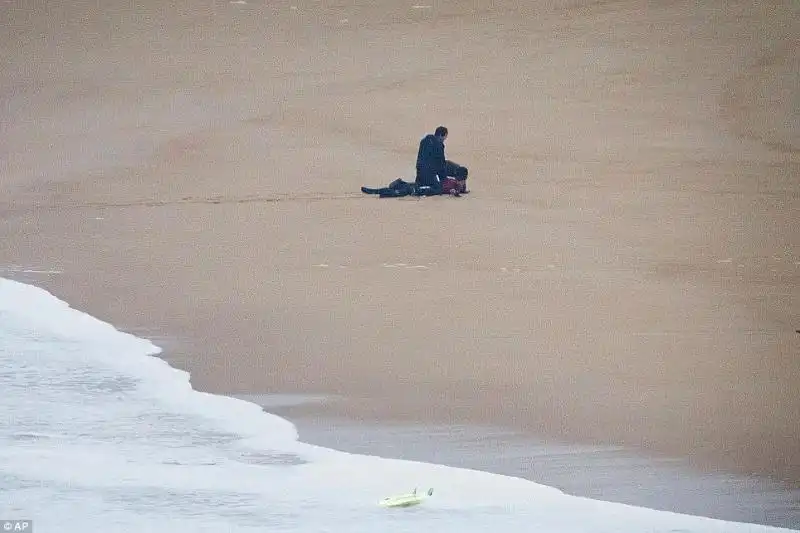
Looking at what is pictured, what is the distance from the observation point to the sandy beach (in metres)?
6.17

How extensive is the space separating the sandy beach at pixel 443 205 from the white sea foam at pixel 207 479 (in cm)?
47

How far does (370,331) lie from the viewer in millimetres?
7184

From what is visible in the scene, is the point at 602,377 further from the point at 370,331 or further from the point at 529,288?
the point at 529,288

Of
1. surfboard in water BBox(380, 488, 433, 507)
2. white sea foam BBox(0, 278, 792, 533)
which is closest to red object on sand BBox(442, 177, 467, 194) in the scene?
white sea foam BBox(0, 278, 792, 533)

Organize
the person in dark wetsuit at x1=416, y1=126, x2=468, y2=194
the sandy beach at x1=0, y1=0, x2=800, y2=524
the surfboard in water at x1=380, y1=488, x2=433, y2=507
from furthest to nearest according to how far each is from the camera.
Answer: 1. the person in dark wetsuit at x1=416, y1=126, x2=468, y2=194
2. the sandy beach at x1=0, y1=0, x2=800, y2=524
3. the surfboard in water at x1=380, y1=488, x2=433, y2=507

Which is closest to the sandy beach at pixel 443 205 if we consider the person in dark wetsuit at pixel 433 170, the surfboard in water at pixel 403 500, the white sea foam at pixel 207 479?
the person in dark wetsuit at pixel 433 170

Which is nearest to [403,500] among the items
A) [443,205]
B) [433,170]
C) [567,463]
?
[567,463]

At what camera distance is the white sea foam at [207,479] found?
4496 mm

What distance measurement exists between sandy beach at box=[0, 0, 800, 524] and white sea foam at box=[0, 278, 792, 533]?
465 mm

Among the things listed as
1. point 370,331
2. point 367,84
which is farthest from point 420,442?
point 367,84

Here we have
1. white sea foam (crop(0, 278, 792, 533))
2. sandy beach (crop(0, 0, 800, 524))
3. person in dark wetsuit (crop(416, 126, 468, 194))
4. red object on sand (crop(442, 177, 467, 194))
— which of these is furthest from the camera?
red object on sand (crop(442, 177, 467, 194))

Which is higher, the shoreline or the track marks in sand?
the track marks in sand

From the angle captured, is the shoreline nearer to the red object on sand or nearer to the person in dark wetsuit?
the person in dark wetsuit

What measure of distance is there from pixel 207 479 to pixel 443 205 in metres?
7.85
